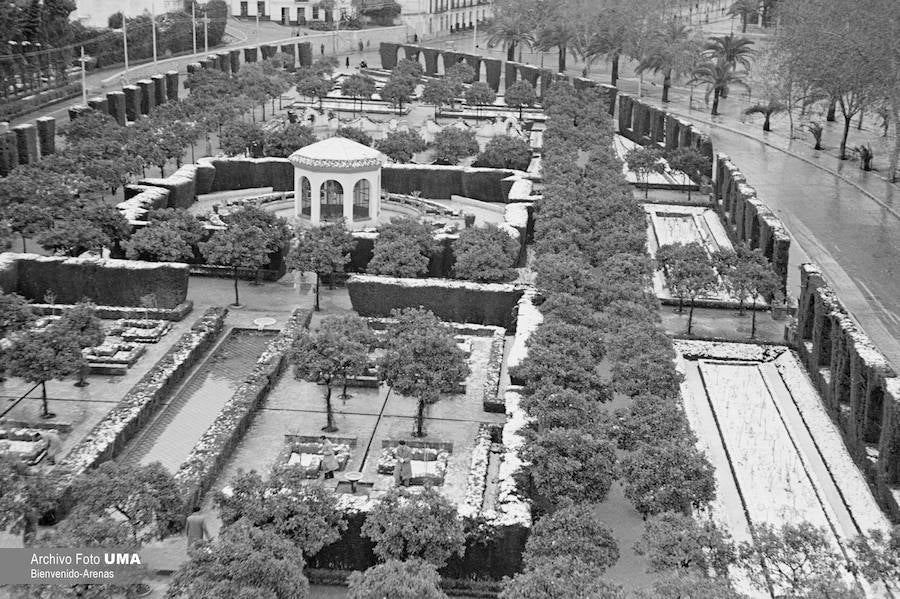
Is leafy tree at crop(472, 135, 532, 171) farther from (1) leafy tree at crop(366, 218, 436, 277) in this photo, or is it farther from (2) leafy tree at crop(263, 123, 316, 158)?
(1) leafy tree at crop(366, 218, 436, 277)

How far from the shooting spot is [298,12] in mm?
141125

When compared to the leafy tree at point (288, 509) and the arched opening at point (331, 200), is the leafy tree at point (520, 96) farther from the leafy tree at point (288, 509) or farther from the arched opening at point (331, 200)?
the leafy tree at point (288, 509)

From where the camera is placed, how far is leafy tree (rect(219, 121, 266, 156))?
61.8 meters

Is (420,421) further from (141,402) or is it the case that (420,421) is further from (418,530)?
(418,530)

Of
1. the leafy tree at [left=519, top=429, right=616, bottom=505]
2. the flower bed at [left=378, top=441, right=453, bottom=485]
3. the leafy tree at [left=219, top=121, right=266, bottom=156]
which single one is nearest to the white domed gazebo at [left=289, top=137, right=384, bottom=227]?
the leafy tree at [left=219, top=121, right=266, bottom=156]

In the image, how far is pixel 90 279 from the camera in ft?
135

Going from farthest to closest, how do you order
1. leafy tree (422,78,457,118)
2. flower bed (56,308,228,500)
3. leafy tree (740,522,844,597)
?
1. leafy tree (422,78,457,118)
2. flower bed (56,308,228,500)
3. leafy tree (740,522,844,597)

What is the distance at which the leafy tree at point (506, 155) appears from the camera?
62281 mm

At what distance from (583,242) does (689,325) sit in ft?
18.2

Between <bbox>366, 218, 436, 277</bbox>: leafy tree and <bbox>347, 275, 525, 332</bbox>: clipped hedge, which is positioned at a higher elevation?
<bbox>366, 218, 436, 277</bbox>: leafy tree

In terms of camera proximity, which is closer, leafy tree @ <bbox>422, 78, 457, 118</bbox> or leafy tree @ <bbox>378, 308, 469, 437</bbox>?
leafy tree @ <bbox>378, 308, 469, 437</bbox>

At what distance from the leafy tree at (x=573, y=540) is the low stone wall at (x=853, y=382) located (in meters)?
9.52

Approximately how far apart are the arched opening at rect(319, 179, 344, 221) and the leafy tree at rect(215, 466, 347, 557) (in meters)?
28.8

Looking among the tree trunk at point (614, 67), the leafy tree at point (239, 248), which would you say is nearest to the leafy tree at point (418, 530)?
the leafy tree at point (239, 248)
